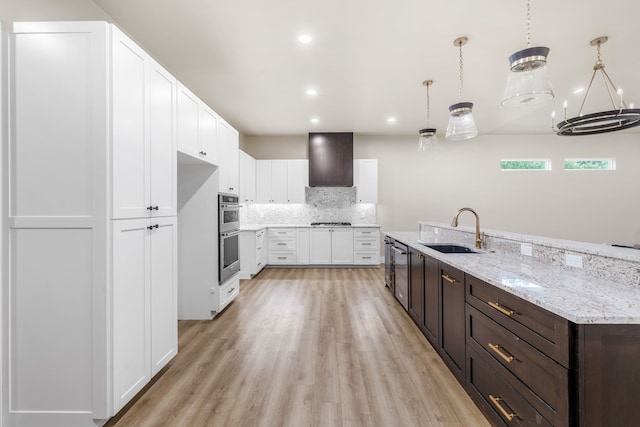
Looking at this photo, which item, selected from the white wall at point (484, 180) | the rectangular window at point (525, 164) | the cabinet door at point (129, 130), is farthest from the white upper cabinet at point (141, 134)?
the rectangular window at point (525, 164)

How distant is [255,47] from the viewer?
2.87m

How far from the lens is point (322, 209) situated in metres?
6.45

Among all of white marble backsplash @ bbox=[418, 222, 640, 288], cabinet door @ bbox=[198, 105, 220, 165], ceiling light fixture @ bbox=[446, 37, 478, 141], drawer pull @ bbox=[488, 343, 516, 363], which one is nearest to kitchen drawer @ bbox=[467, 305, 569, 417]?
drawer pull @ bbox=[488, 343, 516, 363]

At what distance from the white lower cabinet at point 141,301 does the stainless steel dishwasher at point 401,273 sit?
2.37m

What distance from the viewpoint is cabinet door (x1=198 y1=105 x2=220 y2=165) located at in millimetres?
2797

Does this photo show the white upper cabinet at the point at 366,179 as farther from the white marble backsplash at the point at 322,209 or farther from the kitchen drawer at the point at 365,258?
the kitchen drawer at the point at 365,258

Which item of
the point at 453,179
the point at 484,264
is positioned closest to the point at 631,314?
the point at 484,264

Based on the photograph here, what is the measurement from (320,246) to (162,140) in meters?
4.12

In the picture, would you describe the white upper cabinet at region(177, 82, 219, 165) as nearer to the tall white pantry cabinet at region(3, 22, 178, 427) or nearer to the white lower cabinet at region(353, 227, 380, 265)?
the tall white pantry cabinet at region(3, 22, 178, 427)

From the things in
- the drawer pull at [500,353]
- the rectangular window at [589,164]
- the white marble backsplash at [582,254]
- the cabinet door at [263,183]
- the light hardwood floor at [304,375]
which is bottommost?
the light hardwood floor at [304,375]

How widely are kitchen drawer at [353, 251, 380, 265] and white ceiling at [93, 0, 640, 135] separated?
2825mm

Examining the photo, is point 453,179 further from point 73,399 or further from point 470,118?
point 73,399

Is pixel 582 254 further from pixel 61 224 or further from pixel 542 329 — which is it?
pixel 61 224

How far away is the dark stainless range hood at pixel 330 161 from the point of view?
19.6 feet
